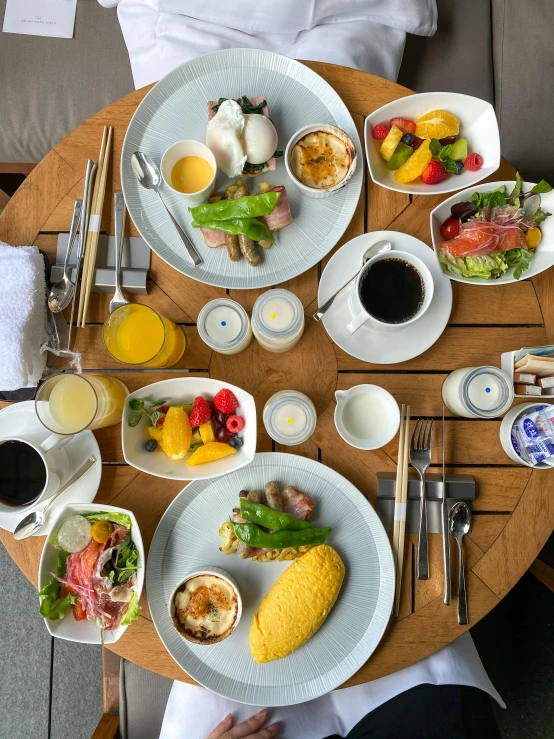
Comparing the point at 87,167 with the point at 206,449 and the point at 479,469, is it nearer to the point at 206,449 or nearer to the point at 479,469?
the point at 206,449

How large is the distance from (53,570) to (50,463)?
0.86ft

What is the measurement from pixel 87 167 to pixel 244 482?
958 millimetres

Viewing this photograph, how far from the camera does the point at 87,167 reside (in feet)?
4.27

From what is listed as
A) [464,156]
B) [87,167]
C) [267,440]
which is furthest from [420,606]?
[87,167]

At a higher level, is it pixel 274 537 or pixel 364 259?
pixel 364 259

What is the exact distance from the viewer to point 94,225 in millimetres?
1275

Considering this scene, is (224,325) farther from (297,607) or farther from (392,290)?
(297,607)

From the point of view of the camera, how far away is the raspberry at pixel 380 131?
4.14 ft

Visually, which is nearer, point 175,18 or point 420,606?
point 420,606

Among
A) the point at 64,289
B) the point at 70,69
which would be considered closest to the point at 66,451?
the point at 64,289

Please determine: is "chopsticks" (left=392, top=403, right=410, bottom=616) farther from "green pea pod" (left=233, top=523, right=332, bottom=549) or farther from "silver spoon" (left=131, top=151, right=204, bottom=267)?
"silver spoon" (left=131, top=151, right=204, bottom=267)

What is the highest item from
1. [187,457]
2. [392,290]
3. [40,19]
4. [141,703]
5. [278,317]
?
[40,19]

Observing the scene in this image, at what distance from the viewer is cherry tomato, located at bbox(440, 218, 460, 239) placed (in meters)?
1.22

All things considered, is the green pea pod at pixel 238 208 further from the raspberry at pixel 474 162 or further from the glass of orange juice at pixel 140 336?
the raspberry at pixel 474 162
